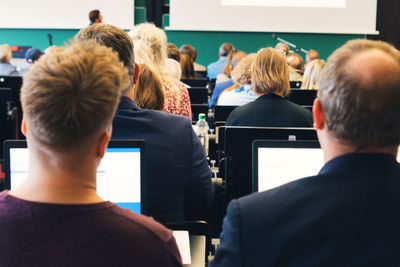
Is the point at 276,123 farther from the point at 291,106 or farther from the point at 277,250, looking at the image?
the point at 277,250

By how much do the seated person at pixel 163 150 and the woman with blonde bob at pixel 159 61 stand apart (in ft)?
3.71

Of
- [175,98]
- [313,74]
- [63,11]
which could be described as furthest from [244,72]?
[63,11]

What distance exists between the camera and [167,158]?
1.94 metres

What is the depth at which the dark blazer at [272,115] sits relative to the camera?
9.38 ft

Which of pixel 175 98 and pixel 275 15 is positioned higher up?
pixel 275 15

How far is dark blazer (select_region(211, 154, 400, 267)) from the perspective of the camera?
3.24 ft

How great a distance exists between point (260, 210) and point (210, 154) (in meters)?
2.52

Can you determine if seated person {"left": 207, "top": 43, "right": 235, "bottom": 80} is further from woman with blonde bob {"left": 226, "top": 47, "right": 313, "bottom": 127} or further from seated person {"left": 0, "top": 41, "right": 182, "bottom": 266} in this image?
seated person {"left": 0, "top": 41, "right": 182, "bottom": 266}

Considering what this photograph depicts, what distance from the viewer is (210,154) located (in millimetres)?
3553

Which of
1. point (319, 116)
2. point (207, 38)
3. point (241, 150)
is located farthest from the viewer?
point (207, 38)

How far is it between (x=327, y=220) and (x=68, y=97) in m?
0.54

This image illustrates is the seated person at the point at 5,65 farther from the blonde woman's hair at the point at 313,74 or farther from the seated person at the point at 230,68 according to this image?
the blonde woman's hair at the point at 313,74

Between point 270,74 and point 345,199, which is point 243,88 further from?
point 345,199

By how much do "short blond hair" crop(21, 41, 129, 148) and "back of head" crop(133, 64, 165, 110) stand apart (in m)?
1.33
